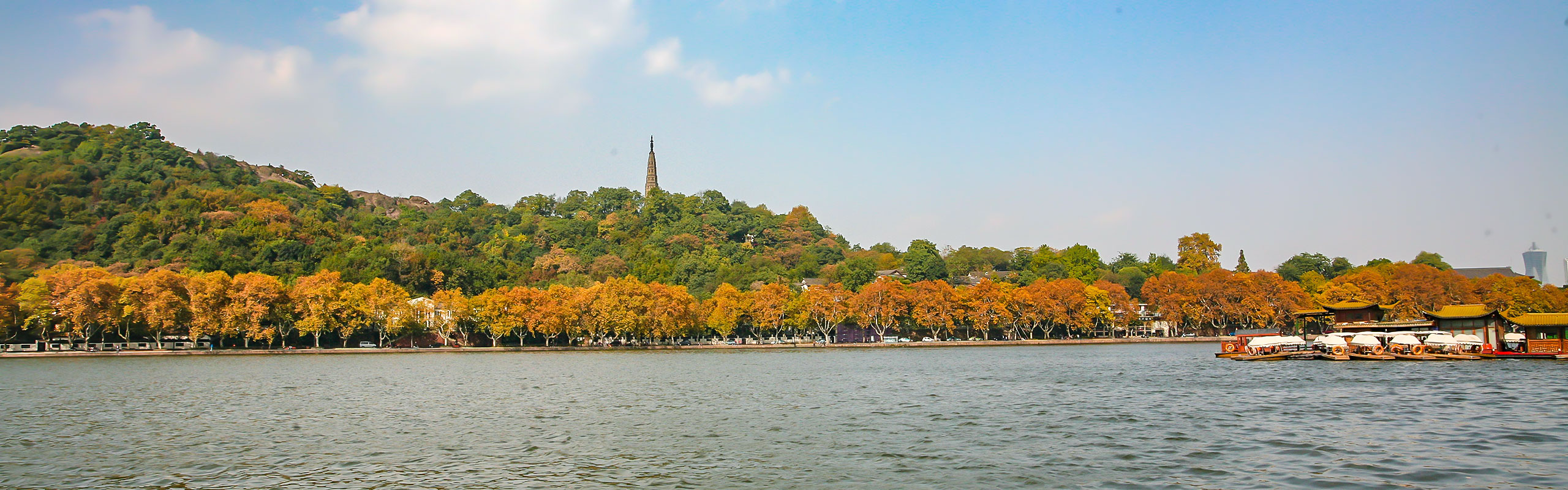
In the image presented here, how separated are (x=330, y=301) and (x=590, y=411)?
226 ft

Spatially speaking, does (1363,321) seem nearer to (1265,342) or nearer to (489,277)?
(1265,342)

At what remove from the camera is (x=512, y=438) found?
24.5 m

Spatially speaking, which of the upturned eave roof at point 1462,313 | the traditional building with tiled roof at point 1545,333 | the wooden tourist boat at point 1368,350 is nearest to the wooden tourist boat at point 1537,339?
the traditional building with tiled roof at point 1545,333

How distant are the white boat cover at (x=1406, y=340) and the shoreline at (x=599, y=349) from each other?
48.4 metres

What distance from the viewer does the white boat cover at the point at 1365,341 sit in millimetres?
56406

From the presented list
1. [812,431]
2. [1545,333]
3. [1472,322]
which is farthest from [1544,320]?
[812,431]

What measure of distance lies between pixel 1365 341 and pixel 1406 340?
196 centimetres

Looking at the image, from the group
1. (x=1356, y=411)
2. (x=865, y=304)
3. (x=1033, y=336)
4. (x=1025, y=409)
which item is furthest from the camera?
(x=1033, y=336)

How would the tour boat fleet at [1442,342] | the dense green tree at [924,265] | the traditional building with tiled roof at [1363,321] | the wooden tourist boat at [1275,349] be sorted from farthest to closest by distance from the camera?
the dense green tree at [924,265]
the traditional building with tiled roof at [1363,321]
the wooden tourist boat at [1275,349]
the tour boat fleet at [1442,342]

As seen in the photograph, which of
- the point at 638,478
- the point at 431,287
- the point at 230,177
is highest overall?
the point at 230,177

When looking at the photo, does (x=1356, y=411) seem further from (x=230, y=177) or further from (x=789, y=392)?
(x=230, y=177)

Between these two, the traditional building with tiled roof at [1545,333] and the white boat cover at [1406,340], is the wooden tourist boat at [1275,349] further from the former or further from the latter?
the traditional building with tiled roof at [1545,333]

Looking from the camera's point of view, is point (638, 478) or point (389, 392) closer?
point (638, 478)

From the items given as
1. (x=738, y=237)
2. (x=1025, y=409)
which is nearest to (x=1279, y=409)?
(x=1025, y=409)
